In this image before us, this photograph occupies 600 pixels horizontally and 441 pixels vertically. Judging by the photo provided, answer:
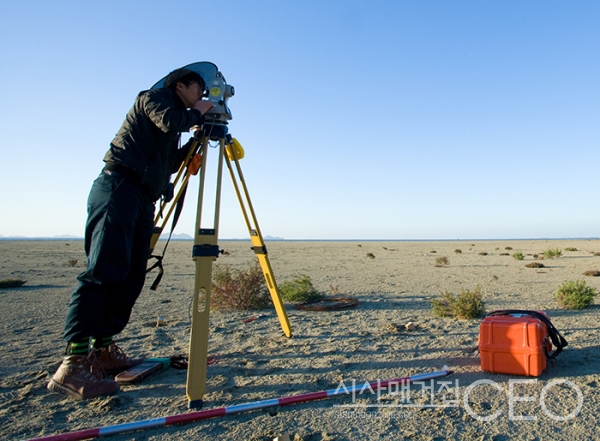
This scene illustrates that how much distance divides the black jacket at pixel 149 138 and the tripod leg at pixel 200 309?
402 mm

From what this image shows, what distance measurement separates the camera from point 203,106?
9.86 ft

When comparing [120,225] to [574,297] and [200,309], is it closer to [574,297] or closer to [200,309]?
[200,309]

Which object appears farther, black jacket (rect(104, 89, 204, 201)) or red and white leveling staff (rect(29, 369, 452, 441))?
black jacket (rect(104, 89, 204, 201))

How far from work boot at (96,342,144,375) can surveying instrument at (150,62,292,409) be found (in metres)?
0.86

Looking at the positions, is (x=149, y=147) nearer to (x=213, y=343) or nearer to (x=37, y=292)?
(x=213, y=343)

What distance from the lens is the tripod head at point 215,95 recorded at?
124 inches

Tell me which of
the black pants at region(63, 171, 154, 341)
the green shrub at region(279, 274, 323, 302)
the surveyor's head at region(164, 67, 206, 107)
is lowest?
the green shrub at region(279, 274, 323, 302)

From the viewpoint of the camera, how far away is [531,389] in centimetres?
265

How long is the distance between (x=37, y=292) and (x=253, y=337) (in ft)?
19.1

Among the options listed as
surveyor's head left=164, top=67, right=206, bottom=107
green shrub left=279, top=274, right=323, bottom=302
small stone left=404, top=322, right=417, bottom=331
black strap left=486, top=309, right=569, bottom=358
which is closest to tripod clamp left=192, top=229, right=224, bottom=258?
surveyor's head left=164, top=67, right=206, bottom=107

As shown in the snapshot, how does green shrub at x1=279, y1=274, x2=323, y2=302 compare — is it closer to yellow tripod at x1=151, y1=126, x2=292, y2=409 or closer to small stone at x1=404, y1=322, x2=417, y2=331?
small stone at x1=404, y1=322, x2=417, y2=331

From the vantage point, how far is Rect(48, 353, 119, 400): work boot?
105 inches

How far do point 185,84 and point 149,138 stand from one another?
1.71 feet

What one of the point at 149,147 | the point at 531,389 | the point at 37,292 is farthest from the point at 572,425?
the point at 37,292
